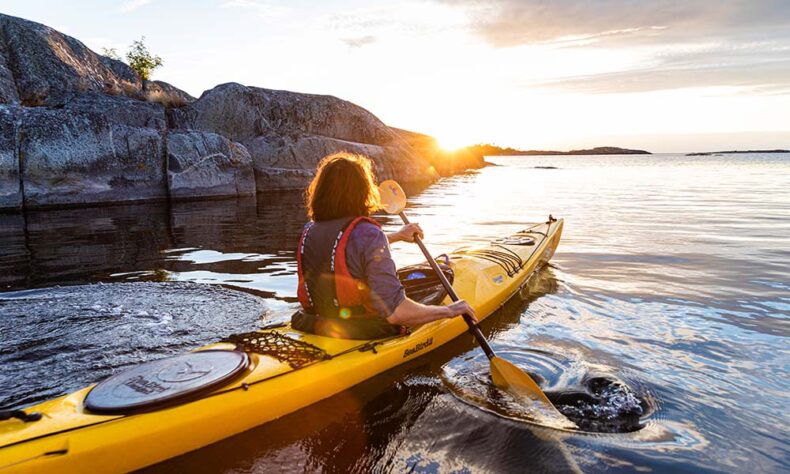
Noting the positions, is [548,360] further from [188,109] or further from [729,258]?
[188,109]

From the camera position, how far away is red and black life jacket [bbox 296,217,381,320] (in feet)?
11.3

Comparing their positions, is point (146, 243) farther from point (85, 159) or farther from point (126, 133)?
point (126, 133)

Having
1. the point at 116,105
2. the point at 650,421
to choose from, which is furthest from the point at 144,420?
the point at 116,105

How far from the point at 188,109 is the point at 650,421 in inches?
803

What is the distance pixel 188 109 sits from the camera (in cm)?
2009

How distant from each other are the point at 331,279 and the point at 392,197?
2454 millimetres

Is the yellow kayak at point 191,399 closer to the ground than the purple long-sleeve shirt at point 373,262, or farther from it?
closer to the ground

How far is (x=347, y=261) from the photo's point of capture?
11.3 feet

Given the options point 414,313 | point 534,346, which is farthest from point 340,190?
point 534,346

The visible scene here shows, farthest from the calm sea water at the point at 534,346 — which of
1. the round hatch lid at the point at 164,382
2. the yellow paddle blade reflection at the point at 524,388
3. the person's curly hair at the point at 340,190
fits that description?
the person's curly hair at the point at 340,190

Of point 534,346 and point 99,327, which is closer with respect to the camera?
point 99,327

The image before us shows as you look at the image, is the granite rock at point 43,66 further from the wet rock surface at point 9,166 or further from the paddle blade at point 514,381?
the paddle blade at point 514,381

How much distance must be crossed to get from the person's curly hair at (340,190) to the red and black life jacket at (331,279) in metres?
0.10

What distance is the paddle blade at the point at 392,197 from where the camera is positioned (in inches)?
229
